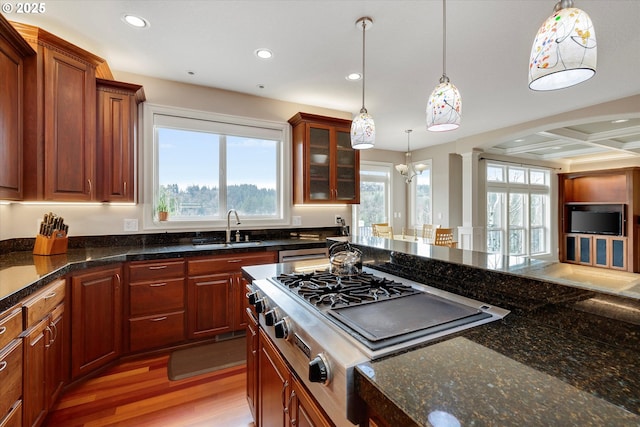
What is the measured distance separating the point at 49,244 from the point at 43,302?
2.87 ft

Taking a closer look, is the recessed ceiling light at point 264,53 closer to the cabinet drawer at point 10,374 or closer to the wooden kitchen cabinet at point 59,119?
the wooden kitchen cabinet at point 59,119

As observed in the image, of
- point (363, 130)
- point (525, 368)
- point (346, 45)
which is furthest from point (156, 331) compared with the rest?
point (346, 45)

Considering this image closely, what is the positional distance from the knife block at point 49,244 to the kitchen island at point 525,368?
2.70 metres

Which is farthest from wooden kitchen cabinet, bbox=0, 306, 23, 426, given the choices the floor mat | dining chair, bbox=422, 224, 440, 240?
dining chair, bbox=422, 224, 440, 240

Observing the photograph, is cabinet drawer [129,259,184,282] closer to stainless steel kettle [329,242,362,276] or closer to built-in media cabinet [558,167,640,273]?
stainless steel kettle [329,242,362,276]

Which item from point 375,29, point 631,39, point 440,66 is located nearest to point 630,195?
point 631,39

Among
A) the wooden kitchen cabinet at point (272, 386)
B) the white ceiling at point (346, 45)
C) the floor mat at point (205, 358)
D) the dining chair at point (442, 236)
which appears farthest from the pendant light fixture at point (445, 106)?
the dining chair at point (442, 236)

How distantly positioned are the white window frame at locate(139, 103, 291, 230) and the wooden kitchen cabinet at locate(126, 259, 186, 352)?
0.65 metres

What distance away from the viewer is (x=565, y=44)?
3.26ft

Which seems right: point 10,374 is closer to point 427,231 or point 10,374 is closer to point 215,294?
point 215,294

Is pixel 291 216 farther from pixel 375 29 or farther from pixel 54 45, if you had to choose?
pixel 54 45

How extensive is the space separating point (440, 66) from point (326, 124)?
1401 mm

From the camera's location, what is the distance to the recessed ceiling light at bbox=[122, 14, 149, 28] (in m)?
2.06

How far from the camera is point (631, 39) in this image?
2.29 meters
